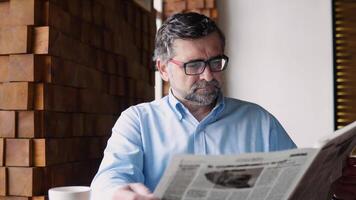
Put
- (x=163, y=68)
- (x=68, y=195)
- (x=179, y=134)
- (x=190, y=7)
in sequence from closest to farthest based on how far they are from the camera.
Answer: (x=68, y=195), (x=179, y=134), (x=163, y=68), (x=190, y=7)

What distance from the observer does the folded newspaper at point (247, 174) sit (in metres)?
0.75

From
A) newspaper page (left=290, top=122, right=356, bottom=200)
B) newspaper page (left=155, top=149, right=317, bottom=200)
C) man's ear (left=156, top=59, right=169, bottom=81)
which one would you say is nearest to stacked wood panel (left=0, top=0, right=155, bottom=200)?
man's ear (left=156, top=59, right=169, bottom=81)

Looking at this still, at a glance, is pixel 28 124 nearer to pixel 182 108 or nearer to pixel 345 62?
pixel 182 108

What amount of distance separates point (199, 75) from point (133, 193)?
608mm

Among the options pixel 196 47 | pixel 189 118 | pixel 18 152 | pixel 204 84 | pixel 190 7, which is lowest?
pixel 18 152

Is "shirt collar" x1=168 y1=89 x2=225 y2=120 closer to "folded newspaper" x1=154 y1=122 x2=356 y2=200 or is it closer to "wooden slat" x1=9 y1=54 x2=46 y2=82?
"wooden slat" x1=9 y1=54 x2=46 y2=82

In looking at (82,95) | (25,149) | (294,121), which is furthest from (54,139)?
(294,121)

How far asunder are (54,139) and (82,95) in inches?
10.1

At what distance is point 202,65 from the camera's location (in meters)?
1.39

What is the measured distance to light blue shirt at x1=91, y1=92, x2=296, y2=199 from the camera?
4.50 feet

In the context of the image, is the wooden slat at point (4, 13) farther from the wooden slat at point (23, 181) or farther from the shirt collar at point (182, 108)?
the shirt collar at point (182, 108)

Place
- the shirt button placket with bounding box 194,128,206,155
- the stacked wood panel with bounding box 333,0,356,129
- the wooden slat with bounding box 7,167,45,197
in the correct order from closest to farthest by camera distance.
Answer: the wooden slat with bounding box 7,167,45,197 → the shirt button placket with bounding box 194,128,206,155 → the stacked wood panel with bounding box 333,0,356,129

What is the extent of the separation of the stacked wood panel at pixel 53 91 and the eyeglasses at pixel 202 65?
450mm

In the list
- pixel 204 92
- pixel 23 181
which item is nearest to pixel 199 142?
pixel 204 92
